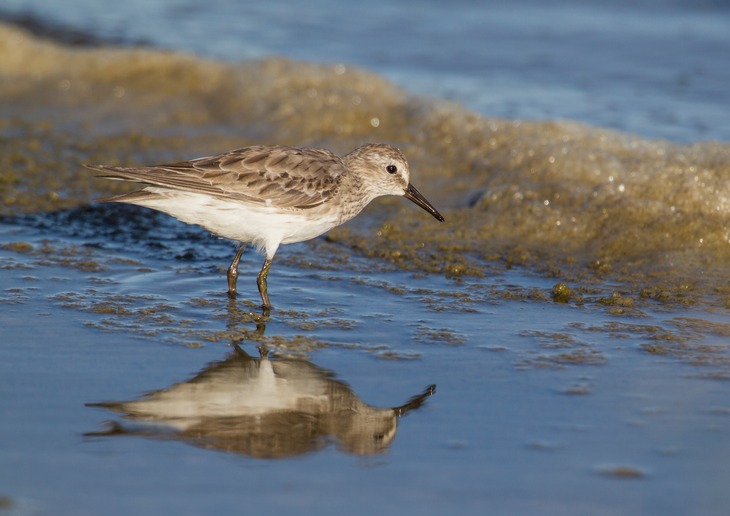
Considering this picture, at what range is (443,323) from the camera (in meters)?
5.97

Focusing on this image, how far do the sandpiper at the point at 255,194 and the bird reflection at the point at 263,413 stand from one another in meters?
1.22

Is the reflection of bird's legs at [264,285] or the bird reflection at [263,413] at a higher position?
the reflection of bird's legs at [264,285]

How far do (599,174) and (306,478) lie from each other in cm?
494

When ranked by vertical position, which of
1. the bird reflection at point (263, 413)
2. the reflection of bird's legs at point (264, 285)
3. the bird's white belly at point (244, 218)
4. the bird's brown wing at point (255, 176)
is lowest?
the bird reflection at point (263, 413)

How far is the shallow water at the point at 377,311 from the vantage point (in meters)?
4.08

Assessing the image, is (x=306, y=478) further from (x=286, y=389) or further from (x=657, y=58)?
(x=657, y=58)

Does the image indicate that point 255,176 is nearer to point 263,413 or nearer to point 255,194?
point 255,194

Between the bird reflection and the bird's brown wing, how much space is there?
1.33 meters

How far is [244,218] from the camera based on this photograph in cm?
634

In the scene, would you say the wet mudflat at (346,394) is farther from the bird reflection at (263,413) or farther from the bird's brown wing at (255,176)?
the bird's brown wing at (255,176)

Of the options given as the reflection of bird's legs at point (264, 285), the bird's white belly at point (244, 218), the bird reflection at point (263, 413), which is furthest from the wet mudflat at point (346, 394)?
the bird's white belly at point (244, 218)

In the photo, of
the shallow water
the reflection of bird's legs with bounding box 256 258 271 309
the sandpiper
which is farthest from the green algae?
the reflection of bird's legs with bounding box 256 258 271 309

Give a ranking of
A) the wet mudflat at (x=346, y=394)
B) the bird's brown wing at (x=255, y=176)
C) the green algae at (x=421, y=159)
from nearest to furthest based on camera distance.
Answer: the wet mudflat at (x=346, y=394), the bird's brown wing at (x=255, y=176), the green algae at (x=421, y=159)

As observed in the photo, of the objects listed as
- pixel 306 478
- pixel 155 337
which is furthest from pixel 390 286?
pixel 306 478
